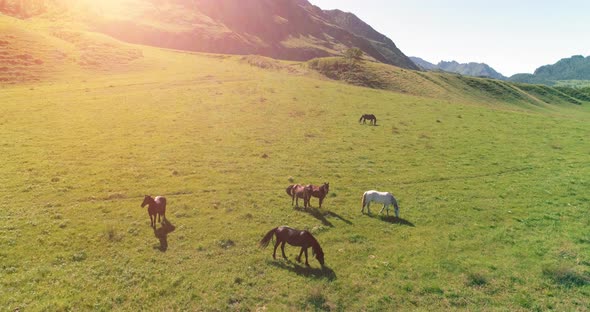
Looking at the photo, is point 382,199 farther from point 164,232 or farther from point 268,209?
point 164,232

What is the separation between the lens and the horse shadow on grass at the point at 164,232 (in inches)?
707

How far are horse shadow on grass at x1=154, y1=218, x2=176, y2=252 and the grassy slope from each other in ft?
0.86

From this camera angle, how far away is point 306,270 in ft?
54.2

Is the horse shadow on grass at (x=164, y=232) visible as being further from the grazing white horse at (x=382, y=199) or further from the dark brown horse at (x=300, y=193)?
the grazing white horse at (x=382, y=199)

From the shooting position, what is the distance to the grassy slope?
15180mm

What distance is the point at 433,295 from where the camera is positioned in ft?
50.4

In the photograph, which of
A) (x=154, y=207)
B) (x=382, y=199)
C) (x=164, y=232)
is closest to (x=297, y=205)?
(x=382, y=199)

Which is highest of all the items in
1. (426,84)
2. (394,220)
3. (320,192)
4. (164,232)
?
(426,84)

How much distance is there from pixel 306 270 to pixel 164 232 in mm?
8840

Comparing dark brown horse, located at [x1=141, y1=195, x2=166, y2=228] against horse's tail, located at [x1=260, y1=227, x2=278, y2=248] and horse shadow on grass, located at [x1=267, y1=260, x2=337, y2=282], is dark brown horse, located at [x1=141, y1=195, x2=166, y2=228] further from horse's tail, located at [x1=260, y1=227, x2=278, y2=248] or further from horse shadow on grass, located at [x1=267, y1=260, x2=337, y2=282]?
horse shadow on grass, located at [x1=267, y1=260, x2=337, y2=282]

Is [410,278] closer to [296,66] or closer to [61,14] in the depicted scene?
[296,66]

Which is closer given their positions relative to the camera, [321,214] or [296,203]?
[321,214]

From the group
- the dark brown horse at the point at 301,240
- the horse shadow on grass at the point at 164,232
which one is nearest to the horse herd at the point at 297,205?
the dark brown horse at the point at 301,240

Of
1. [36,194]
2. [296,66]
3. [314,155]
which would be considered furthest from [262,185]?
[296,66]
